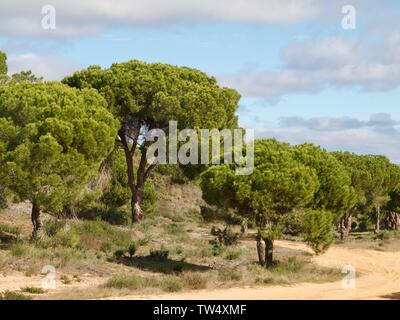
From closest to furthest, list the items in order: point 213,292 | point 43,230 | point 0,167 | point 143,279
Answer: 1. point 213,292
2. point 143,279
3. point 0,167
4. point 43,230

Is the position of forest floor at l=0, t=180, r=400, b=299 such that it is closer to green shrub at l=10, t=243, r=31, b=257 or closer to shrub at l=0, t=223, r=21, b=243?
green shrub at l=10, t=243, r=31, b=257

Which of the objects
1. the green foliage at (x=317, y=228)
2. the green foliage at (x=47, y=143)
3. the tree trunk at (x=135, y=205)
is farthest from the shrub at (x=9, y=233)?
the green foliage at (x=317, y=228)

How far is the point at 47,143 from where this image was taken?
30031mm

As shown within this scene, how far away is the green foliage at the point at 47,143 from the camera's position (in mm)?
30172

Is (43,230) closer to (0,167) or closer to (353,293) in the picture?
(0,167)

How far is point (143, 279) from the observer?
2577 cm

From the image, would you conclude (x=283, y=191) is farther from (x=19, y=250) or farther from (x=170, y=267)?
(x=19, y=250)

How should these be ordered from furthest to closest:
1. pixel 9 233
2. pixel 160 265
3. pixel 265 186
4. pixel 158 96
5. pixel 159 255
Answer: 1. pixel 158 96
2. pixel 9 233
3. pixel 159 255
4. pixel 160 265
5. pixel 265 186

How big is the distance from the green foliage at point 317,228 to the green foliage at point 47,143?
35.9ft

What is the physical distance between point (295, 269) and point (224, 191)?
5554mm

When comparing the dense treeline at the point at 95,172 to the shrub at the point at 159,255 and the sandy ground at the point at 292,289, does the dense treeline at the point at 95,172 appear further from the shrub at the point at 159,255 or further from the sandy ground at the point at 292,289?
the shrub at the point at 159,255

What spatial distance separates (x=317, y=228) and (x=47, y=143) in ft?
44.4

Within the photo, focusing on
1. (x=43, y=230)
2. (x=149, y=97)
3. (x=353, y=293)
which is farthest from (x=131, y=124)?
(x=353, y=293)

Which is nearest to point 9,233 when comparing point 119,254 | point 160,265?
point 119,254
